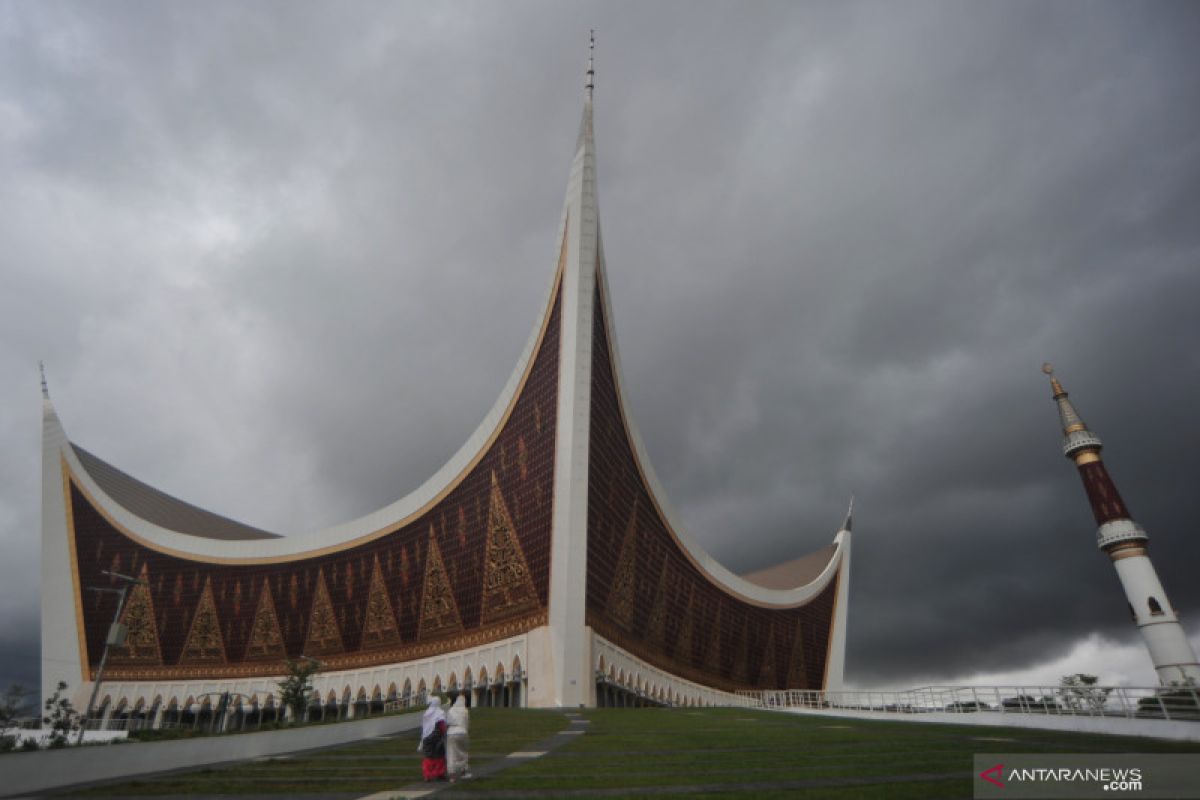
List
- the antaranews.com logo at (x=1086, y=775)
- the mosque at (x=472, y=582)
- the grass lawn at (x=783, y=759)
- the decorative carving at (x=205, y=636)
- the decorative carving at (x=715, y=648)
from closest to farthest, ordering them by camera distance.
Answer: the antaranews.com logo at (x=1086, y=775) → the grass lawn at (x=783, y=759) → the mosque at (x=472, y=582) → the decorative carving at (x=205, y=636) → the decorative carving at (x=715, y=648)

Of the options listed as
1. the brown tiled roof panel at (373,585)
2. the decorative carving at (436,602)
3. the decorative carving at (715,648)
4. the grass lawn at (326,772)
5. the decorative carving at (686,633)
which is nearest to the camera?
the grass lawn at (326,772)

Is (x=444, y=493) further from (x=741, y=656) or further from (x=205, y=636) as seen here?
(x=741, y=656)

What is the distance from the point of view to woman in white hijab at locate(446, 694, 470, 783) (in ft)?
18.0

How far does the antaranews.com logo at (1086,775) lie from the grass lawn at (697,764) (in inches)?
8.3

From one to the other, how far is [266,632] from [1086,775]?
28.9m

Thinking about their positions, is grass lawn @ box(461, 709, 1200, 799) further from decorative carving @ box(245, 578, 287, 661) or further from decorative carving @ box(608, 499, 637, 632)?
decorative carving @ box(245, 578, 287, 661)

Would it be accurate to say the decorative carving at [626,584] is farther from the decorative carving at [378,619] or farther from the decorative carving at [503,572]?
the decorative carving at [378,619]

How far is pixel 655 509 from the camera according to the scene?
25172 mm

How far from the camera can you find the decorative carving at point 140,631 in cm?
2920

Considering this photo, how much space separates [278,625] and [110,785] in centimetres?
2466

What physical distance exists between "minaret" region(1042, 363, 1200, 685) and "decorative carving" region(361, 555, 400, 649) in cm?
2592

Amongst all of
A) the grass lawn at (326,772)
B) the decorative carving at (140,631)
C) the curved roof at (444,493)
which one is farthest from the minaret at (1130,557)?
the decorative carving at (140,631)

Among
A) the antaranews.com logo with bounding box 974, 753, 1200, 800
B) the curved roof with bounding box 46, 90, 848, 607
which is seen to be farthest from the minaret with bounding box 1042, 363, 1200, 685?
the antaranews.com logo with bounding box 974, 753, 1200, 800

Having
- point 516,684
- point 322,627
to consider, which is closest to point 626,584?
point 516,684
